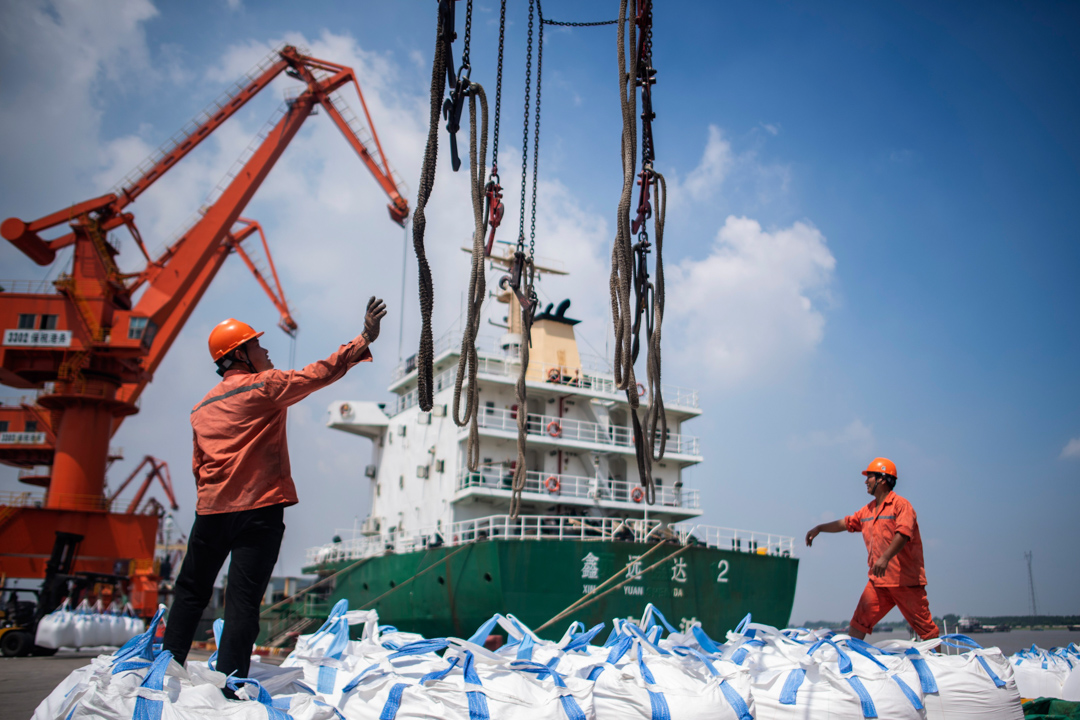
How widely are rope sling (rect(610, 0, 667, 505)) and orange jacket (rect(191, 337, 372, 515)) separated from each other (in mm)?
1878

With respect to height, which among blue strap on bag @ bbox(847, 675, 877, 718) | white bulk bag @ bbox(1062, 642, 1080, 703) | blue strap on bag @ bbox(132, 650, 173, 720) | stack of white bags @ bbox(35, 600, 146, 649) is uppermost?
blue strap on bag @ bbox(132, 650, 173, 720)

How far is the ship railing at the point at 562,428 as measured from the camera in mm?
14320

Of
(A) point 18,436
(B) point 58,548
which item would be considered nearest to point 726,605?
(B) point 58,548

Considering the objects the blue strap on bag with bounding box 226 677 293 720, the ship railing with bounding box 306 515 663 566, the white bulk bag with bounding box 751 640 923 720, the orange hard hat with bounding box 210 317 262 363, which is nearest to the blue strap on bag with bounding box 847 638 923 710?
the white bulk bag with bounding box 751 640 923 720

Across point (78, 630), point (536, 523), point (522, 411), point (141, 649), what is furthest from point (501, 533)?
point (141, 649)

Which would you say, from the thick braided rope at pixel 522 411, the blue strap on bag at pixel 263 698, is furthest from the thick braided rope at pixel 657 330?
the blue strap on bag at pixel 263 698

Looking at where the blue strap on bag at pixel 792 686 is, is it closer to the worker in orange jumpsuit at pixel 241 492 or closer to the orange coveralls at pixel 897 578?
the orange coveralls at pixel 897 578

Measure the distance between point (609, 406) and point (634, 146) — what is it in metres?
11.8

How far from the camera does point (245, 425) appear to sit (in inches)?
101

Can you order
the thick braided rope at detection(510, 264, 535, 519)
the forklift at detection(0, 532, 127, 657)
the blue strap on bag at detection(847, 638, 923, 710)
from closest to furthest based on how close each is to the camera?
the blue strap on bag at detection(847, 638, 923, 710), the thick braided rope at detection(510, 264, 535, 519), the forklift at detection(0, 532, 127, 657)

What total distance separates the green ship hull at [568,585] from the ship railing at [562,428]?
3.02 meters

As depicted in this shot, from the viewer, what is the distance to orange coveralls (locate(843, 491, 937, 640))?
4.30 metres

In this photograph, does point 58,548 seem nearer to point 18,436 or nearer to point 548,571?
point 548,571

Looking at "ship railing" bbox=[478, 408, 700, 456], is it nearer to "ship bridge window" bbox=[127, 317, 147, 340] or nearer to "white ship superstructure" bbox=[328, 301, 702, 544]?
"white ship superstructure" bbox=[328, 301, 702, 544]
